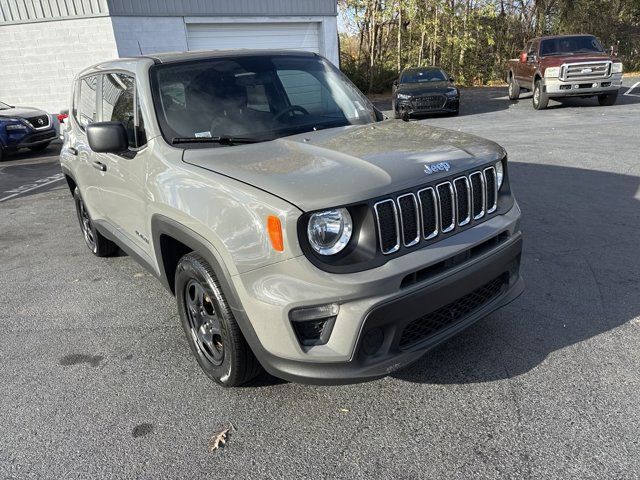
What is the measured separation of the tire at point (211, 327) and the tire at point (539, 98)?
1329 centimetres

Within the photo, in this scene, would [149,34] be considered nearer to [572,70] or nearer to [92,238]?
[92,238]

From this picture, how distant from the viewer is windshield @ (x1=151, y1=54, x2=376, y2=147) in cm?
311

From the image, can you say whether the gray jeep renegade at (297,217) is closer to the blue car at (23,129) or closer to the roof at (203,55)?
the roof at (203,55)

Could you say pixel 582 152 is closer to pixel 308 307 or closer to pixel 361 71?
pixel 308 307

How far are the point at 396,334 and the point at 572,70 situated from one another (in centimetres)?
1308

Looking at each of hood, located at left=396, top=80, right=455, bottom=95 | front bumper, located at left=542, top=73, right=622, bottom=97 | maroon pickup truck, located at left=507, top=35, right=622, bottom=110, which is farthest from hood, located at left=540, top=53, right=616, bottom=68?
hood, located at left=396, top=80, right=455, bottom=95

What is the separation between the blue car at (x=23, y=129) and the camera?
1184 centimetres

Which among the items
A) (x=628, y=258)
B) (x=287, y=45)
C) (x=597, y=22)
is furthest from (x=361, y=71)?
(x=628, y=258)

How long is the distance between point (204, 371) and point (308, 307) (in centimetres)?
113

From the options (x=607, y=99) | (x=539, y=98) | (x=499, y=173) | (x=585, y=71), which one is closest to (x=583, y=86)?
(x=585, y=71)

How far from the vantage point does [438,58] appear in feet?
79.2

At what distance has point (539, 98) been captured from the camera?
13.9 m

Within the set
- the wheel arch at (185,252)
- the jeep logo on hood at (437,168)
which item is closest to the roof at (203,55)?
the wheel arch at (185,252)

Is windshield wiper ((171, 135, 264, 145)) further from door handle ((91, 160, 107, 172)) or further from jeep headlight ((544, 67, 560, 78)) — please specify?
jeep headlight ((544, 67, 560, 78))
